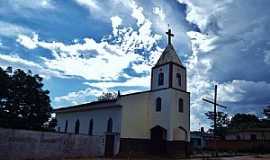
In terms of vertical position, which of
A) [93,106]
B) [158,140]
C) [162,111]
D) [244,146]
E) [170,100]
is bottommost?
[244,146]

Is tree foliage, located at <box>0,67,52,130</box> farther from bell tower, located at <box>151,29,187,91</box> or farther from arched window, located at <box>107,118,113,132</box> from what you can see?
bell tower, located at <box>151,29,187,91</box>

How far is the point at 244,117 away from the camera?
88.0 metres

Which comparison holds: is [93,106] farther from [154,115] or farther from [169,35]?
[169,35]

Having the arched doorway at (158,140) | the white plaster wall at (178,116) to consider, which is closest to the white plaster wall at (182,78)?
the white plaster wall at (178,116)

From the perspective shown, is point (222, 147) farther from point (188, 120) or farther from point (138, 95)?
point (138, 95)

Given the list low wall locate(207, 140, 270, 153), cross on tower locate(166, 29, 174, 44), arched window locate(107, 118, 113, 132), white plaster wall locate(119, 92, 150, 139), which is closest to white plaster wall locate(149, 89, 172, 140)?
white plaster wall locate(119, 92, 150, 139)

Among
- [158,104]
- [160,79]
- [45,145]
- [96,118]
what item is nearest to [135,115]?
[158,104]

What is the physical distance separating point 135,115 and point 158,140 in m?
4.14

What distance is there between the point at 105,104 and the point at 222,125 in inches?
2246

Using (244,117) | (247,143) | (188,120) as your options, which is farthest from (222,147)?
(244,117)

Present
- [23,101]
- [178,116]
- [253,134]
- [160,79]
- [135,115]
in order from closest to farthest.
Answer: [23,101] < [135,115] < [178,116] < [160,79] < [253,134]

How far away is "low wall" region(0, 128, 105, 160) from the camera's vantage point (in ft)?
66.3

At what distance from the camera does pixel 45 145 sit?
888 inches

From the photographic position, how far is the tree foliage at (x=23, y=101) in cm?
2547
